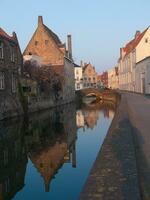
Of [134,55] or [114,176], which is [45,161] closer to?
[114,176]

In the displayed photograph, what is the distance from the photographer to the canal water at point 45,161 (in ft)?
28.4

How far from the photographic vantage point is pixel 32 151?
1405cm

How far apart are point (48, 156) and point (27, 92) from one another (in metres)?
19.4

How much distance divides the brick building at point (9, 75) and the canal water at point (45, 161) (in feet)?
18.1

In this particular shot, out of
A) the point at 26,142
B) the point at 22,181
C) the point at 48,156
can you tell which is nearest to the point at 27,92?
the point at 26,142

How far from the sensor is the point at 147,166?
7648 mm

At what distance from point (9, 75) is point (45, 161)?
1702cm

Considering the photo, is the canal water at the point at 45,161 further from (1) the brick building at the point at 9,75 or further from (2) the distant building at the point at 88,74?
(2) the distant building at the point at 88,74

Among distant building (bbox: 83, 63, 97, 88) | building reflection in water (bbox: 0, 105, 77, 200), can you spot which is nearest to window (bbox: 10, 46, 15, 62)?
building reflection in water (bbox: 0, 105, 77, 200)

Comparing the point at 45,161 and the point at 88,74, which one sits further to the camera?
the point at 88,74

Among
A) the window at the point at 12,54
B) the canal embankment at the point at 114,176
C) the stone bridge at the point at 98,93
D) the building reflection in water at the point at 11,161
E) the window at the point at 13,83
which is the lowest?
the building reflection in water at the point at 11,161

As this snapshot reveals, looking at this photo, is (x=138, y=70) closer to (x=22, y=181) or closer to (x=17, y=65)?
(x=17, y=65)

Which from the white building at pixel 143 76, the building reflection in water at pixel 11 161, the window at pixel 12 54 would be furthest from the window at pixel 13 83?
the white building at pixel 143 76

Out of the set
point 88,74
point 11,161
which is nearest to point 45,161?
point 11,161
